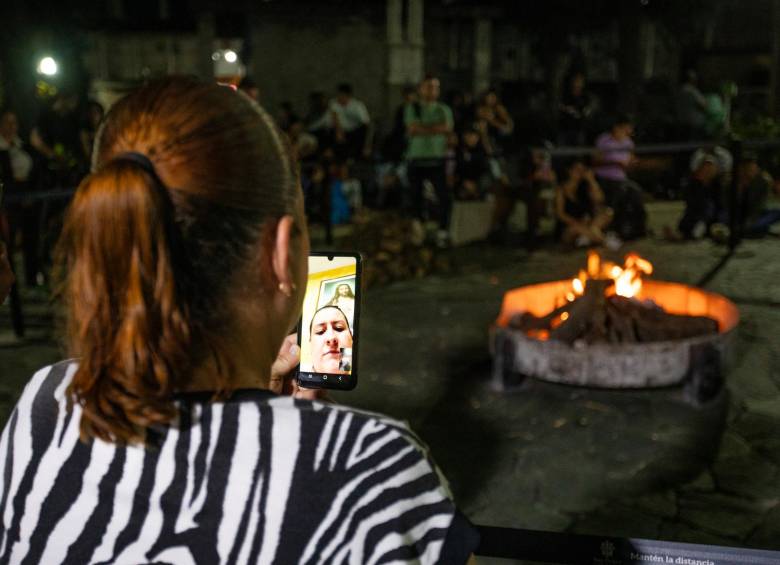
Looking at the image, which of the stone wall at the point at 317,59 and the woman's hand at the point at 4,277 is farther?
the stone wall at the point at 317,59

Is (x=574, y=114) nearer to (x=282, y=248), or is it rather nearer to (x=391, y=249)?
(x=391, y=249)

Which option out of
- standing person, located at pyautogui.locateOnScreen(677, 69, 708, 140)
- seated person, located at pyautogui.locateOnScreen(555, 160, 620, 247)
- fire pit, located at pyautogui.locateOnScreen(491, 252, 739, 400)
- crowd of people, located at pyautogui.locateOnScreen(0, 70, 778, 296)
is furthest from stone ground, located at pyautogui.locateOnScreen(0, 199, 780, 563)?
standing person, located at pyautogui.locateOnScreen(677, 69, 708, 140)

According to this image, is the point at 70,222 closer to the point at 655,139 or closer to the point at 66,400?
the point at 66,400

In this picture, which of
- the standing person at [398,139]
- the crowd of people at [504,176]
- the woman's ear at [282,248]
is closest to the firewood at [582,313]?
the crowd of people at [504,176]

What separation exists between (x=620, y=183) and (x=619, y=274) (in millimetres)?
4851

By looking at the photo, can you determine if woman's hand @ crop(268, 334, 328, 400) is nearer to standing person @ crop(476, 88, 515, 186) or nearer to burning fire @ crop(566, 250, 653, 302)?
burning fire @ crop(566, 250, 653, 302)

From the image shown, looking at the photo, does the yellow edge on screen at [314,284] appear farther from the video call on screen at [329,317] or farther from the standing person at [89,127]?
the standing person at [89,127]

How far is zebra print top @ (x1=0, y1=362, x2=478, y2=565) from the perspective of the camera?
3.69ft

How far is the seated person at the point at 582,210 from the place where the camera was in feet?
35.0

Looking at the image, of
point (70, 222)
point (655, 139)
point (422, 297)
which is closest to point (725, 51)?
point (655, 139)

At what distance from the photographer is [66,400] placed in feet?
4.04

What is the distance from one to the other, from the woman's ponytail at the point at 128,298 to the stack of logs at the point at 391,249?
7795mm

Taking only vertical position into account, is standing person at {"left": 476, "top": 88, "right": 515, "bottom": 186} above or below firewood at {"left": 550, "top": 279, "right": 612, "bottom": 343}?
above

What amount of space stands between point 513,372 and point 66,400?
468 centimetres
